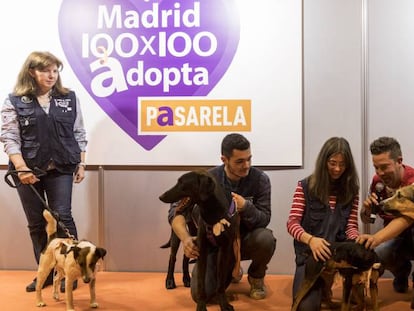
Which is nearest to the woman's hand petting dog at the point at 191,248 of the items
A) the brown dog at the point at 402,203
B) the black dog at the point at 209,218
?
the black dog at the point at 209,218

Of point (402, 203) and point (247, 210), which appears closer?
point (402, 203)

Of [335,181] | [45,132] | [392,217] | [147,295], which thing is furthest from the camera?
[45,132]

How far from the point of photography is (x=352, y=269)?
2312 mm

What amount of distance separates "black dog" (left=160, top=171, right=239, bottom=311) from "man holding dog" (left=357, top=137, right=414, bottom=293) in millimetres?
605

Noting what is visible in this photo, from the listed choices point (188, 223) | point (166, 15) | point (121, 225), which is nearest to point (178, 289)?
point (188, 223)

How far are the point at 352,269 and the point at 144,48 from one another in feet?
6.44

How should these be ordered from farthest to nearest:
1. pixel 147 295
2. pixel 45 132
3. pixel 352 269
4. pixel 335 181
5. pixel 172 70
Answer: pixel 172 70
pixel 45 132
pixel 147 295
pixel 335 181
pixel 352 269

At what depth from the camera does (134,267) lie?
3.57 meters

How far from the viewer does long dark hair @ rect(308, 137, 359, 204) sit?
254 centimetres

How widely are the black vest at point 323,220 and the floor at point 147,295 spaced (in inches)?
15.8

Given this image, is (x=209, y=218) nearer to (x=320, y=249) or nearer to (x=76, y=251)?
(x=320, y=249)

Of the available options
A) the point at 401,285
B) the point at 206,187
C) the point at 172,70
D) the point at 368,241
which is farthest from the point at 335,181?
the point at 172,70

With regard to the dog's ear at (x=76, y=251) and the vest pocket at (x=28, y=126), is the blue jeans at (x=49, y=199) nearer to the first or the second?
the vest pocket at (x=28, y=126)

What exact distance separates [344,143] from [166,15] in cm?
154
